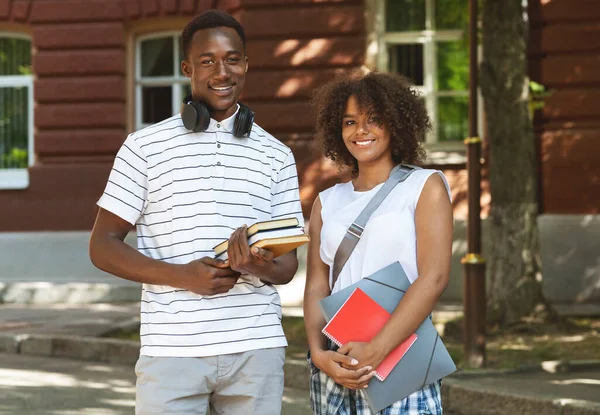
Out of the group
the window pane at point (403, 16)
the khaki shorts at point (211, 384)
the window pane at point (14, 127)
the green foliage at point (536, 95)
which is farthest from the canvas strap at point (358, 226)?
the window pane at point (14, 127)

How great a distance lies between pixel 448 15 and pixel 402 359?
10739mm

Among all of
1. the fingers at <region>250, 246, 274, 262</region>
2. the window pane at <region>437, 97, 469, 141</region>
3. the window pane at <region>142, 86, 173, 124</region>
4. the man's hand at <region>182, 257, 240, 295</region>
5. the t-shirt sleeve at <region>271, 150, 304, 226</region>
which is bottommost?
the man's hand at <region>182, 257, 240, 295</region>

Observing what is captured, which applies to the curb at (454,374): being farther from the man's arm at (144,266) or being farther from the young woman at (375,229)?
the man's arm at (144,266)

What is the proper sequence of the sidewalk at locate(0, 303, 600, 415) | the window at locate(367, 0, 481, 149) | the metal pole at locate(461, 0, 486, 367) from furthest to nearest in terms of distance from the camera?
the window at locate(367, 0, 481, 149)
the metal pole at locate(461, 0, 486, 367)
the sidewalk at locate(0, 303, 600, 415)

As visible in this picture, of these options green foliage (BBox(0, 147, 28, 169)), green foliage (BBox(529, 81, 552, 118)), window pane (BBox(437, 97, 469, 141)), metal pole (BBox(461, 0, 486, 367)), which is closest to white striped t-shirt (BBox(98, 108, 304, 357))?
metal pole (BBox(461, 0, 486, 367))

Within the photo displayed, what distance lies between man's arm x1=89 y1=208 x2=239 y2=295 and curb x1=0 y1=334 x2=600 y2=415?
3.60 meters

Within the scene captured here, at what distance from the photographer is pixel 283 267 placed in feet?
10.5

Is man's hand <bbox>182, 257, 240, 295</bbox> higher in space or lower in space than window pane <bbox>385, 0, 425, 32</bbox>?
lower

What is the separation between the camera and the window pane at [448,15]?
13279 mm

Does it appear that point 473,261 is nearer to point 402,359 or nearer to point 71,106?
point 402,359

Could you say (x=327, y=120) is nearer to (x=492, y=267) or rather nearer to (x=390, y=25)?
(x=492, y=267)

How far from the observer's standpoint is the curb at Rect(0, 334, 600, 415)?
6.31 metres

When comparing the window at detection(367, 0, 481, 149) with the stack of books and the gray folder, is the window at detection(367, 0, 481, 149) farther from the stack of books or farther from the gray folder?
the stack of books

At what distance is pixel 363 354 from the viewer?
10.7 ft
